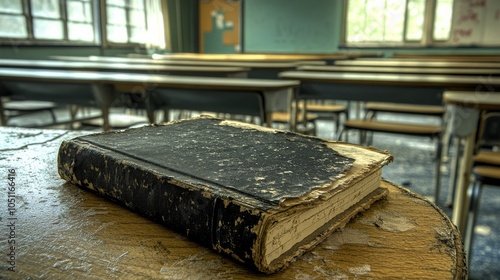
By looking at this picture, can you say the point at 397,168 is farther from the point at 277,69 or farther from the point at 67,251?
the point at 67,251

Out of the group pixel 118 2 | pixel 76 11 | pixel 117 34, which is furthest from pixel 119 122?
pixel 118 2

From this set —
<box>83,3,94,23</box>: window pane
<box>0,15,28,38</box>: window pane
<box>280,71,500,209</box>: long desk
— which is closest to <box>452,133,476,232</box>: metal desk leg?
<box>280,71,500,209</box>: long desk

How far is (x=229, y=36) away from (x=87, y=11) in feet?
12.1

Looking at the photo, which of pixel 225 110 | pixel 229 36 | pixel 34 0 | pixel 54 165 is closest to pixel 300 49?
pixel 229 36

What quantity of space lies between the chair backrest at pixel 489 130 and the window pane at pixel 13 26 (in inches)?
247

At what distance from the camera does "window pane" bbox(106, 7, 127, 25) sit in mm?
7551

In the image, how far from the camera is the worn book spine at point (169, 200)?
1.06ft

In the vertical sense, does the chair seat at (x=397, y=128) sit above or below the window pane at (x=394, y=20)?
below

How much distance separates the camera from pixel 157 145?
502 mm

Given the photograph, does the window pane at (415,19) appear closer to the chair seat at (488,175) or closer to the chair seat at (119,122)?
the chair seat at (119,122)

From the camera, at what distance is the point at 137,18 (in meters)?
8.33

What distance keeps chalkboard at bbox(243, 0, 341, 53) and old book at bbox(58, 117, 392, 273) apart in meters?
8.51

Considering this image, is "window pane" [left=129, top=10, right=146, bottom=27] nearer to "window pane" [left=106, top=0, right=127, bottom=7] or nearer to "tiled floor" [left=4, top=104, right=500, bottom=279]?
"window pane" [left=106, top=0, right=127, bottom=7]

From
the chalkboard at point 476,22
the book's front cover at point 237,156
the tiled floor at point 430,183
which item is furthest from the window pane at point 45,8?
the chalkboard at point 476,22
